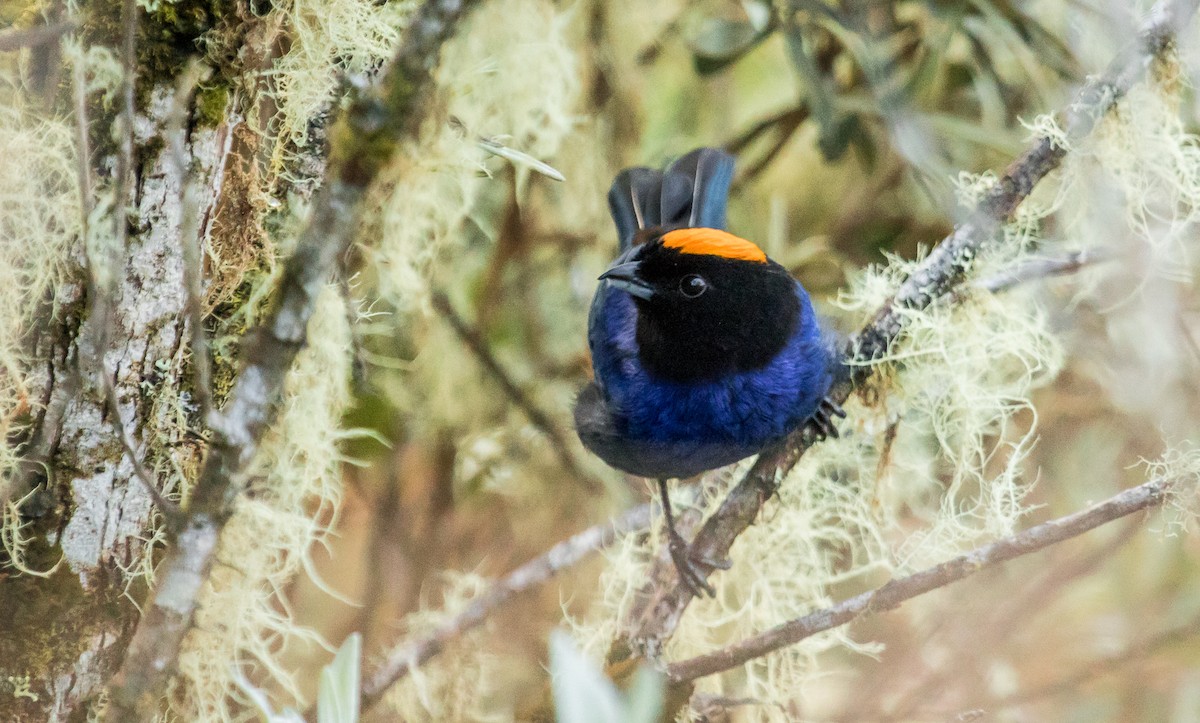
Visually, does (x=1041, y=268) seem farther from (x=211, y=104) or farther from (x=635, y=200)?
(x=211, y=104)

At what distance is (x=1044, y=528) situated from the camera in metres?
1.71

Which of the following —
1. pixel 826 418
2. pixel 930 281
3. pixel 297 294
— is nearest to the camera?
pixel 297 294

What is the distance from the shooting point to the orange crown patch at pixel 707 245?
88.7 inches

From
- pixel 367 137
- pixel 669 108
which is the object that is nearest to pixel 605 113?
pixel 669 108

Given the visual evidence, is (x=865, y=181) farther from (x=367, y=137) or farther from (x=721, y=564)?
(x=367, y=137)

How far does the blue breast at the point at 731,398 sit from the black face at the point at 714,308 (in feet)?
0.11

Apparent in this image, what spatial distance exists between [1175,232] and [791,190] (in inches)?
57.1

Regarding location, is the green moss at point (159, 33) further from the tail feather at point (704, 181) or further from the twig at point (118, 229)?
the tail feather at point (704, 181)

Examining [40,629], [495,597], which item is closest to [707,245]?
[495,597]

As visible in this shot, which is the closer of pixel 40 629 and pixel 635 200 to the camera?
pixel 40 629

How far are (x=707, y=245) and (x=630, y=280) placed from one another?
0.65ft

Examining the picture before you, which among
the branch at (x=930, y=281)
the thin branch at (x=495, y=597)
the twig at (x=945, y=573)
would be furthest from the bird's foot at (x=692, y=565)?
the thin branch at (x=495, y=597)

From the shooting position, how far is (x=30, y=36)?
4.64 feet

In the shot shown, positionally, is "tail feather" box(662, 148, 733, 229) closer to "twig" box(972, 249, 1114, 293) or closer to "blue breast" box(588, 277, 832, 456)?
"blue breast" box(588, 277, 832, 456)
